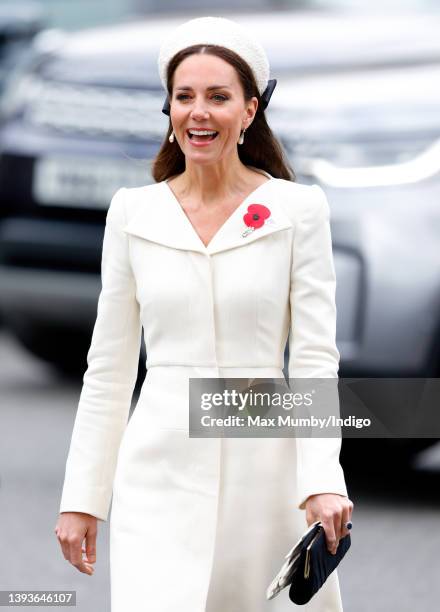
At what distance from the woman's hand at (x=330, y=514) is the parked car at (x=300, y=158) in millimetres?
2969

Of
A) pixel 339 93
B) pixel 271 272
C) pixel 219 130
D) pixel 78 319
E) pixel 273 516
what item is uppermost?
pixel 339 93

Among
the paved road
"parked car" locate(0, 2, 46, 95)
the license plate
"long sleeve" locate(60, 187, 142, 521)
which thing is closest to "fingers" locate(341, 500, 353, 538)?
"long sleeve" locate(60, 187, 142, 521)

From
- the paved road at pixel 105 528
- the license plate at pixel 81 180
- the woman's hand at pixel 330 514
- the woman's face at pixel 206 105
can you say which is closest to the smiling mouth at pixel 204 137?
the woman's face at pixel 206 105

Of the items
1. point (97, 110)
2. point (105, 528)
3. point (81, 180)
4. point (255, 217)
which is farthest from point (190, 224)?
point (97, 110)

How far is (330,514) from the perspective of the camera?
3271 millimetres

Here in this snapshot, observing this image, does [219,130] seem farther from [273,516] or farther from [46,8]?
[46,8]

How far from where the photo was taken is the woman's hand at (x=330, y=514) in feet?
10.7

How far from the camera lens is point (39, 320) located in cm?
802

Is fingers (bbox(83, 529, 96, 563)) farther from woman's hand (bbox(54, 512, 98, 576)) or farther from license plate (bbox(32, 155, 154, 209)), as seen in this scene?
license plate (bbox(32, 155, 154, 209))

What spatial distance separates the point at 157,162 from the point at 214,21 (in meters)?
0.33

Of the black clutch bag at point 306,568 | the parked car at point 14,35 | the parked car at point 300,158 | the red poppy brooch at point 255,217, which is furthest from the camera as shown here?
the parked car at point 14,35

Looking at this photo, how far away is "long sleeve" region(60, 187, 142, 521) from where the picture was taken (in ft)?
11.4

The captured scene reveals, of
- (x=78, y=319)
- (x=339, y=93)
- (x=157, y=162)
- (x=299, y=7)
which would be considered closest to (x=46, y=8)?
(x=299, y=7)

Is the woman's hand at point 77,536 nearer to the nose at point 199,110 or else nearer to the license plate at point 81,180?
the nose at point 199,110
